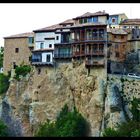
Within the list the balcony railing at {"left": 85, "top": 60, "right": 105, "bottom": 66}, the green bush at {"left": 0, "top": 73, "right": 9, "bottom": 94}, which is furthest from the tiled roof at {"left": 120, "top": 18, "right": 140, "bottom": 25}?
the green bush at {"left": 0, "top": 73, "right": 9, "bottom": 94}

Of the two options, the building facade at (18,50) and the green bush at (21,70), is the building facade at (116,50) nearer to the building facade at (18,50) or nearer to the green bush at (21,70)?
the green bush at (21,70)

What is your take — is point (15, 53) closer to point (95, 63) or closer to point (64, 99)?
point (64, 99)

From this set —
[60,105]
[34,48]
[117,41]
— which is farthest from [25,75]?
[117,41]

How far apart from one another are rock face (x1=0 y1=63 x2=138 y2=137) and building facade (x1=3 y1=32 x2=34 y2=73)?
2.20m

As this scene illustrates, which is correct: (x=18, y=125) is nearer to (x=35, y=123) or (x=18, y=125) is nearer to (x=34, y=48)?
(x=35, y=123)

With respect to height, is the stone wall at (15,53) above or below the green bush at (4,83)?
above

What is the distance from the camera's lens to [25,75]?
53.3 meters

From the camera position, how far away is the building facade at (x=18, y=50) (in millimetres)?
54531

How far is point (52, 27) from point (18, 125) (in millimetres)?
9785

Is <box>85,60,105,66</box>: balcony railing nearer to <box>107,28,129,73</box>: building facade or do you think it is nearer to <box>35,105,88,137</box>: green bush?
<box>107,28,129,73</box>: building facade

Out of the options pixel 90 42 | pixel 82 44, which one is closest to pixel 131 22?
pixel 82 44

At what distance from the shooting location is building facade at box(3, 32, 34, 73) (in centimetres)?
5453

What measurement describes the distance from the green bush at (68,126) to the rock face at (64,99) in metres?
0.54

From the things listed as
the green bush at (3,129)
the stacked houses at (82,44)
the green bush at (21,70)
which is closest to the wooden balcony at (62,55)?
the stacked houses at (82,44)
